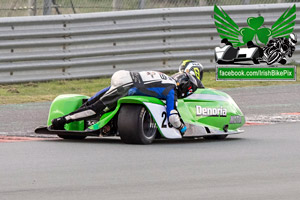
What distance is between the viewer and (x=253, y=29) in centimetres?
1766

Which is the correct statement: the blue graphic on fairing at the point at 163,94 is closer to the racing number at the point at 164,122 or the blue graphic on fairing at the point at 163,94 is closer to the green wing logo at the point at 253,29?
the racing number at the point at 164,122

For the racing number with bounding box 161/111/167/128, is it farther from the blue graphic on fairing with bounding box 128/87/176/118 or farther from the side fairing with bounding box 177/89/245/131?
the side fairing with bounding box 177/89/245/131

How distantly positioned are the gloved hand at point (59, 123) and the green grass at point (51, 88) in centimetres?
423

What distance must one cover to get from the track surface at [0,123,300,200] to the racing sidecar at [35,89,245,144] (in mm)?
147

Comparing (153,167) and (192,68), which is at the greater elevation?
(192,68)

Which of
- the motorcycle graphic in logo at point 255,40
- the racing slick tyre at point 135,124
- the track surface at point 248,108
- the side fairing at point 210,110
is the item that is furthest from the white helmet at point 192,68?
the motorcycle graphic in logo at point 255,40

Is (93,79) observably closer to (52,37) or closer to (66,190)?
(52,37)

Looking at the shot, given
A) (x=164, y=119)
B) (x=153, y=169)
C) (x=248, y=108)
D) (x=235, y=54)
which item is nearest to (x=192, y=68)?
(x=164, y=119)

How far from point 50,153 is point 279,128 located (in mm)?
4087

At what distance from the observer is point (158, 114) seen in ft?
31.7

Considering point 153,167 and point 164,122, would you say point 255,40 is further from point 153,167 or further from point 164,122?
point 153,167

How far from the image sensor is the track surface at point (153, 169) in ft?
21.6

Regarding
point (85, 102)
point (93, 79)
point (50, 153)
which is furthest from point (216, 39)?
point (50, 153)

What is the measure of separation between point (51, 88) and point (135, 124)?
6.32 m
